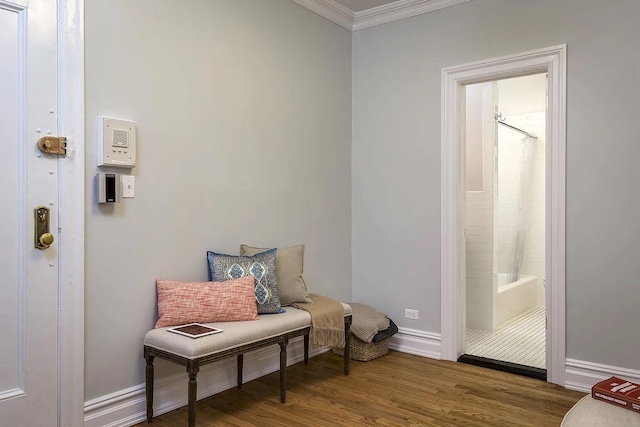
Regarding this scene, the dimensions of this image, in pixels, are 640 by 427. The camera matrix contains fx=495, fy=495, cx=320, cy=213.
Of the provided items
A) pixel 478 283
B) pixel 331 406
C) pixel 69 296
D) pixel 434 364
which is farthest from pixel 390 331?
pixel 69 296

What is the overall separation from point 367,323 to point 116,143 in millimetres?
2164

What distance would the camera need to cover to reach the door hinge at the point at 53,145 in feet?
7.48

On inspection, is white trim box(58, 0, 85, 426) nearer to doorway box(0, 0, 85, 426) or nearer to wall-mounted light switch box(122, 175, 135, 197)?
doorway box(0, 0, 85, 426)

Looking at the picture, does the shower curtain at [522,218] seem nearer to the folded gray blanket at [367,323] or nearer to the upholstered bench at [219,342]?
the folded gray blanket at [367,323]

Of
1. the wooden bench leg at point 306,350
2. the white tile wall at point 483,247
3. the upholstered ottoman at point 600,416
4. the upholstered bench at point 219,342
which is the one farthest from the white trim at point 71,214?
the white tile wall at point 483,247

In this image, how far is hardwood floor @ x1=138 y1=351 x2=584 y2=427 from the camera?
2.68m

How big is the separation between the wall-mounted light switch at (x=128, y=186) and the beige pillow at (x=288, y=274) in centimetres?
85

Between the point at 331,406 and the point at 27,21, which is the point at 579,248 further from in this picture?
the point at 27,21

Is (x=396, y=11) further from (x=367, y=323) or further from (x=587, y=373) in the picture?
(x=587, y=373)

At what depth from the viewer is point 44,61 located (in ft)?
7.54

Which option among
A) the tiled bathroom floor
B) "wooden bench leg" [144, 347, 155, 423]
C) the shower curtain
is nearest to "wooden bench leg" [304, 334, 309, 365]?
"wooden bench leg" [144, 347, 155, 423]

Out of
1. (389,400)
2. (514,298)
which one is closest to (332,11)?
(389,400)

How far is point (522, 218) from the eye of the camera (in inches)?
238

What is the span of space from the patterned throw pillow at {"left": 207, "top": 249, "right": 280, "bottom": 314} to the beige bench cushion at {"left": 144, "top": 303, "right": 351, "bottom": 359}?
0.08 meters
